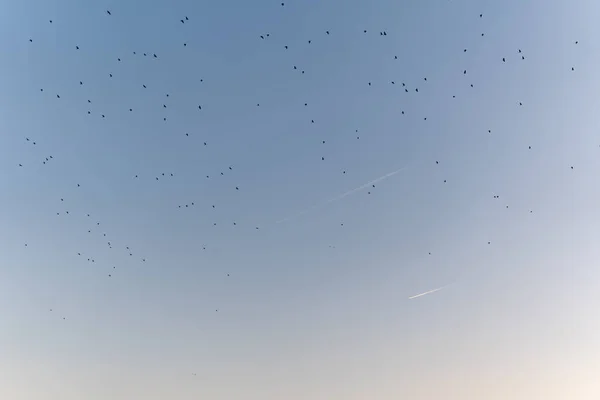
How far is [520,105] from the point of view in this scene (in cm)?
1309

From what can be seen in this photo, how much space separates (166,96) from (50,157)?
15.0ft

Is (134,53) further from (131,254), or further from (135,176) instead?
(131,254)

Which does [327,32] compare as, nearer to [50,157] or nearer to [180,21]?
[180,21]

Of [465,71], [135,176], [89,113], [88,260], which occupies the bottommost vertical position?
[88,260]

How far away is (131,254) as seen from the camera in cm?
1465

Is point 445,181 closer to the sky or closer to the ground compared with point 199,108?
closer to the ground

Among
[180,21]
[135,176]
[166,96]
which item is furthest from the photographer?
[135,176]

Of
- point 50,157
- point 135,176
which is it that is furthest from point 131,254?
point 50,157

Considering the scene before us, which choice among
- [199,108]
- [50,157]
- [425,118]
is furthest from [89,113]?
[425,118]

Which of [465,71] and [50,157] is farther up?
[465,71]

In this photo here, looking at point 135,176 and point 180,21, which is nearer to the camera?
point 180,21

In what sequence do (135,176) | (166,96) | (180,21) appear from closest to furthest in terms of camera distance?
(180,21) → (166,96) → (135,176)

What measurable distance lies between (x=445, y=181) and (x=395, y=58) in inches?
183

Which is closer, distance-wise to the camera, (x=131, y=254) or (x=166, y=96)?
(x=166, y=96)
